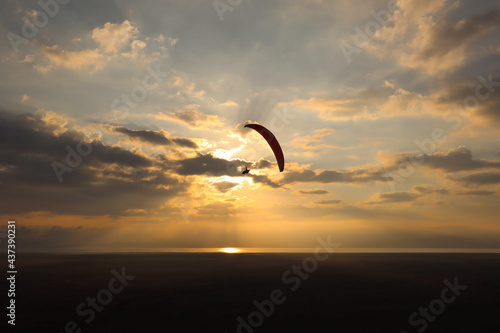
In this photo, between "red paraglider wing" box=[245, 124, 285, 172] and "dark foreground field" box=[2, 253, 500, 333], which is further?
"red paraglider wing" box=[245, 124, 285, 172]

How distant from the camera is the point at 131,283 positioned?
134ft

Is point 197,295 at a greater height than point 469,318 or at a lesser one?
greater

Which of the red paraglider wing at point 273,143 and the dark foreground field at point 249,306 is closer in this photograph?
the dark foreground field at point 249,306

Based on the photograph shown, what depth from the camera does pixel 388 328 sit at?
23.1 meters


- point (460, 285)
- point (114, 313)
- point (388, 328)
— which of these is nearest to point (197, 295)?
point (114, 313)

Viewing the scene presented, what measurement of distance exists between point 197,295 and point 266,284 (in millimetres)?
10522

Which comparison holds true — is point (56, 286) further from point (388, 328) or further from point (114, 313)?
point (388, 328)

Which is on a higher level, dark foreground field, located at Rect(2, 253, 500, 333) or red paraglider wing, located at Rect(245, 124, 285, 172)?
red paraglider wing, located at Rect(245, 124, 285, 172)

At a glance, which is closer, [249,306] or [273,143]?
[249,306]

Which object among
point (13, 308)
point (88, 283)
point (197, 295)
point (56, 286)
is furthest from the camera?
point (88, 283)

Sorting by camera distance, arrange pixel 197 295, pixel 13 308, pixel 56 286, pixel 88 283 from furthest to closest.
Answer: pixel 88 283 < pixel 56 286 < pixel 197 295 < pixel 13 308

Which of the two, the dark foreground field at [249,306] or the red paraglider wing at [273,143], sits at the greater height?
the red paraglider wing at [273,143]

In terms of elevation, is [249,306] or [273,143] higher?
[273,143]

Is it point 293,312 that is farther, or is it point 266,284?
point 266,284
